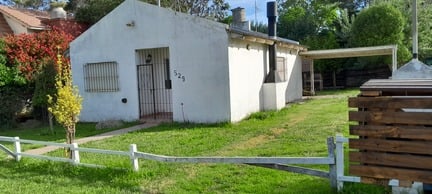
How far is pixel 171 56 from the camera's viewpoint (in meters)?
12.4

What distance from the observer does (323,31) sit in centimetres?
2905

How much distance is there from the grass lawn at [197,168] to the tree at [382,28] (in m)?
13.1

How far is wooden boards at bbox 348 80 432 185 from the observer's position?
4176mm

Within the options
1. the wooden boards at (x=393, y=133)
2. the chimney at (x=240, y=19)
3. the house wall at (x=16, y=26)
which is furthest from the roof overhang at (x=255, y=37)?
the house wall at (x=16, y=26)

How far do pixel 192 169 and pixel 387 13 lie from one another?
1967 cm

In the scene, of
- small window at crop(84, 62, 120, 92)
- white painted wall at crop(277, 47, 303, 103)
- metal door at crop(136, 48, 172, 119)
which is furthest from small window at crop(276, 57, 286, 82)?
small window at crop(84, 62, 120, 92)

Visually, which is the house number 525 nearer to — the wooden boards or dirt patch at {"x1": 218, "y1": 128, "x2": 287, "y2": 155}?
dirt patch at {"x1": 218, "y1": 128, "x2": 287, "y2": 155}

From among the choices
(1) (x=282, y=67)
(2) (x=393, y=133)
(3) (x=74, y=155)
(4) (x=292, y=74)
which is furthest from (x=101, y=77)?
(2) (x=393, y=133)

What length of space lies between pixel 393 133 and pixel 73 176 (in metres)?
5.39

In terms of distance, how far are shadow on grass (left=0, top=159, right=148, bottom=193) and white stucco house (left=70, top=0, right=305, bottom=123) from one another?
5458 millimetres

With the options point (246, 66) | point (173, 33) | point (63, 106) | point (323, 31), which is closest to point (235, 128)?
point (246, 66)

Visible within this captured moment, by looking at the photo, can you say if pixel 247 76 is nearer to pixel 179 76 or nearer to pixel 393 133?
pixel 179 76

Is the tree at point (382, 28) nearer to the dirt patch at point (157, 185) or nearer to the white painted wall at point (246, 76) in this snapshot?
the white painted wall at point (246, 76)

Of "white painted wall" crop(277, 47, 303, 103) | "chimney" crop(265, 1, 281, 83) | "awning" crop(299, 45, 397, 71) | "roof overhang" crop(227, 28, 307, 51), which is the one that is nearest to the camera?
"roof overhang" crop(227, 28, 307, 51)
